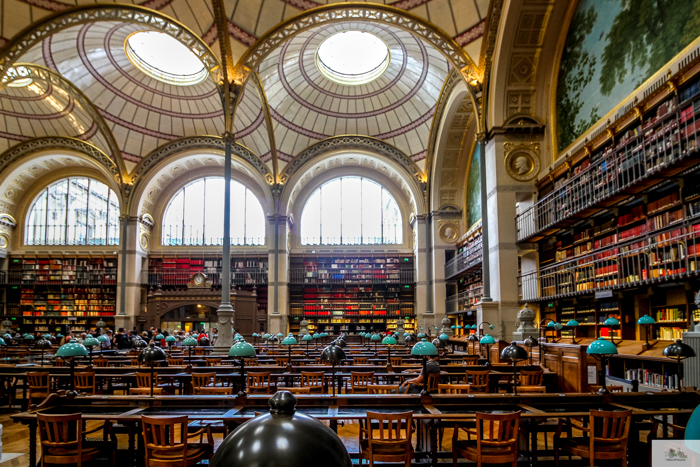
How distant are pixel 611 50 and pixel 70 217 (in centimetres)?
2568

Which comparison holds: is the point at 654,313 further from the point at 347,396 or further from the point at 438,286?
the point at 438,286

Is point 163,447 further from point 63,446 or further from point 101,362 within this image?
point 101,362

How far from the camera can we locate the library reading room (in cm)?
536

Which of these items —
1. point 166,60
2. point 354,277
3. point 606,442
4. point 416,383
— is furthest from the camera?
point 354,277

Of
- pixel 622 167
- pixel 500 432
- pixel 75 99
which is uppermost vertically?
pixel 75 99

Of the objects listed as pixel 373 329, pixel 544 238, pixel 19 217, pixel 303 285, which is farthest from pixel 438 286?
pixel 19 217

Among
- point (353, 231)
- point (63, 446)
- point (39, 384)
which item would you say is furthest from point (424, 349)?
point (353, 231)

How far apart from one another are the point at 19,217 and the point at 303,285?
1502 cm

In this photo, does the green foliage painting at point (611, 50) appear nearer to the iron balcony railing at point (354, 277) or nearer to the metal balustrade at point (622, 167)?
the metal balustrade at point (622, 167)

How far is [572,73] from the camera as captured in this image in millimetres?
12555

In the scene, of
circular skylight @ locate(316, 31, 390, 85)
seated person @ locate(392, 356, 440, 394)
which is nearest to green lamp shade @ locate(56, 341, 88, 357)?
seated person @ locate(392, 356, 440, 394)

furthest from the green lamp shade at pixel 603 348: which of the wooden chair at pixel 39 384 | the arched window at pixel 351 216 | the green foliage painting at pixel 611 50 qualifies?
the arched window at pixel 351 216

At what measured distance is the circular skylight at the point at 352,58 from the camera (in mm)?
22031

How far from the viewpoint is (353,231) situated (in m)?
27.3
